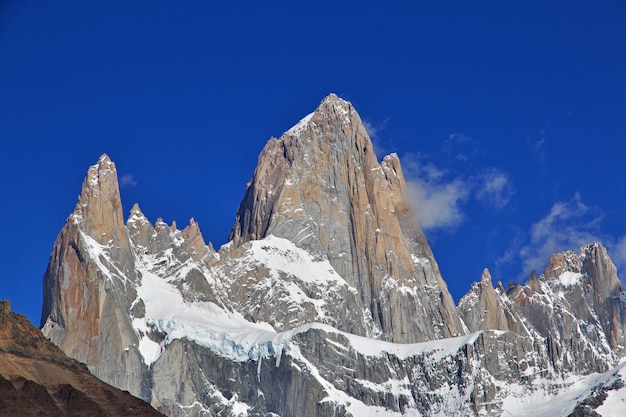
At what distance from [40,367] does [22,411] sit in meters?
15.7

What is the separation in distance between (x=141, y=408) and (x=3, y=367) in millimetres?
16610

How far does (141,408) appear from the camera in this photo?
635 ft

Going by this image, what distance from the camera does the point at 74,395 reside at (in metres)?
192

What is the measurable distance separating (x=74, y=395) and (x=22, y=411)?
9.54 meters

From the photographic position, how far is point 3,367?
636 feet

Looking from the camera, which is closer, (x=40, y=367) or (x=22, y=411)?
(x=22, y=411)

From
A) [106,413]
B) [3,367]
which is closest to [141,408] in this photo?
[106,413]

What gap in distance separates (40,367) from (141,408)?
564 inches

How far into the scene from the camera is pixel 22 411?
184m

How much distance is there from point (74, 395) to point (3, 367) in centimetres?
910

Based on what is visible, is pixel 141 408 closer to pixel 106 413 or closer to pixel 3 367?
pixel 106 413
